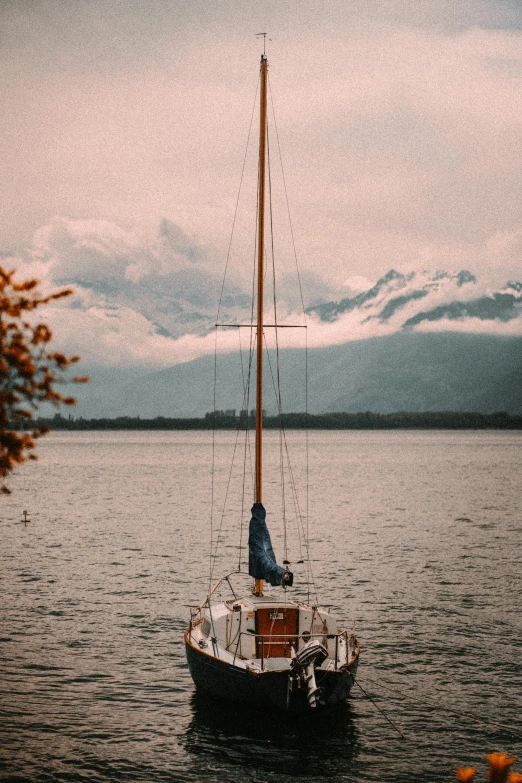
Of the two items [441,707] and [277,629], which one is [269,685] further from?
[441,707]

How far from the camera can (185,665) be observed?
34250mm

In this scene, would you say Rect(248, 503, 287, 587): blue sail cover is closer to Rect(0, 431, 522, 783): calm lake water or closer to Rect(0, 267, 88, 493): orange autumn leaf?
Rect(0, 431, 522, 783): calm lake water

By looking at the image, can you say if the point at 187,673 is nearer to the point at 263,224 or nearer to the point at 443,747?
the point at 443,747

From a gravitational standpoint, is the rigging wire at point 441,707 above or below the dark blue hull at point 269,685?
below

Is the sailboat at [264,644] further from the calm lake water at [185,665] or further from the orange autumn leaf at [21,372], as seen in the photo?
the orange autumn leaf at [21,372]

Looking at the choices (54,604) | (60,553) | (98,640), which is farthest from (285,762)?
(60,553)

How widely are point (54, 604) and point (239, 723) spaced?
836 inches

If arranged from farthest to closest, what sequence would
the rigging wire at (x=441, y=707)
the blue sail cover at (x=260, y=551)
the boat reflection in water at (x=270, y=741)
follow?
the blue sail cover at (x=260, y=551) < the rigging wire at (x=441, y=707) < the boat reflection in water at (x=270, y=741)

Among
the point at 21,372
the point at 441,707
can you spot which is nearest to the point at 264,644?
the point at 441,707

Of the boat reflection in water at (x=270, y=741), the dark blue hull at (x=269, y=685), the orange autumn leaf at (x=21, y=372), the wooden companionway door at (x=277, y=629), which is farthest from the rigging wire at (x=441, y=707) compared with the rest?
the orange autumn leaf at (x=21, y=372)

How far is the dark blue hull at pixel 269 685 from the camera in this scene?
82.2 ft

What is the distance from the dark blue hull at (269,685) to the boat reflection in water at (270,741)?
0.59 meters

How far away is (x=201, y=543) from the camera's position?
70.6 metres

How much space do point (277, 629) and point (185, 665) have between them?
8.00 meters
